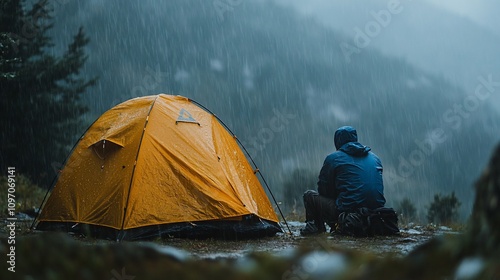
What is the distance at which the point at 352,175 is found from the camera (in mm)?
8609

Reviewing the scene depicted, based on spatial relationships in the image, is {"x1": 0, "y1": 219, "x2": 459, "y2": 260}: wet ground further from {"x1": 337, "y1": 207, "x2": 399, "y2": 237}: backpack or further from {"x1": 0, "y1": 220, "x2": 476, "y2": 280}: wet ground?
{"x1": 0, "y1": 220, "x2": 476, "y2": 280}: wet ground

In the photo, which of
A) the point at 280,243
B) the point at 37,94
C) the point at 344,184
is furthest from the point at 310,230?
the point at 37,94

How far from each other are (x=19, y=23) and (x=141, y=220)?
14.3 metres

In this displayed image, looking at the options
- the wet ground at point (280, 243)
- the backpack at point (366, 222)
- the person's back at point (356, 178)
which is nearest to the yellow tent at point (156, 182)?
the wet ground at point (280, 243)

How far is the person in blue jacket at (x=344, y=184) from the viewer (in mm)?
8578

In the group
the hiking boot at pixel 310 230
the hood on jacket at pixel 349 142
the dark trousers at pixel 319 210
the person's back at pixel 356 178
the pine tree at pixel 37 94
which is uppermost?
the pine tree at pixel 37 94

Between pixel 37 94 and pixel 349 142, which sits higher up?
pixel 37 94

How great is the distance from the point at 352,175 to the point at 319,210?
3.02 feet

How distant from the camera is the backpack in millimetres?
8359

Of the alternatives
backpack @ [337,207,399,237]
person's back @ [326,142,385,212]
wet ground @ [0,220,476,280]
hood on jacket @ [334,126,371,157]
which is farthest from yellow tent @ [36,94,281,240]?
wet ground @ [0,220,476,280]

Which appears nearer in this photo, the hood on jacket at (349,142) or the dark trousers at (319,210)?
the hood on jacket at (349,142)

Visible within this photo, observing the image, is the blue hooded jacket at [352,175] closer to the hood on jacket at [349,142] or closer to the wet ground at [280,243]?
the hood on jacket at [349,142]

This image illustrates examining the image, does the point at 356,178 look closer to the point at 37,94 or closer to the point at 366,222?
the point at 366,222

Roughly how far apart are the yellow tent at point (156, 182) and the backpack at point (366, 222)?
1073 millimetres
